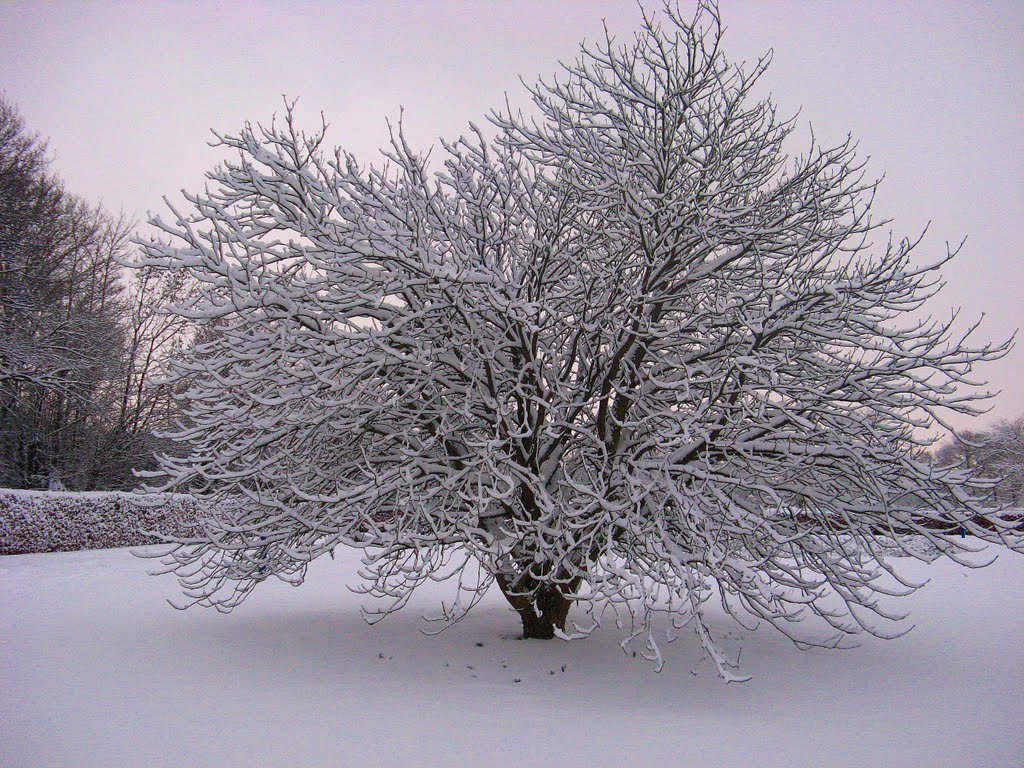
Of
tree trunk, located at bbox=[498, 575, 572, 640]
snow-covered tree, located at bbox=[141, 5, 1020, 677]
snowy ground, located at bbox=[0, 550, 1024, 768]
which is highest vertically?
snow-covered tree, located at bbox=[141, 5, 1020, 677]

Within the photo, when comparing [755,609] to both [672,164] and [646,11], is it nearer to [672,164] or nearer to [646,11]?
[672,164]

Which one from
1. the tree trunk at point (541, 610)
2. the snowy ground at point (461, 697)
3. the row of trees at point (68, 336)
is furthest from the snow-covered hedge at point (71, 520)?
the tree trunk at point (541, 610)

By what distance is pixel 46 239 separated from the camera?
62.8ft

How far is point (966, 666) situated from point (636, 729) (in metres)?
4.00

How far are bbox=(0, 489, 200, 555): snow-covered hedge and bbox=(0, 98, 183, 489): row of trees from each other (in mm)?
3049

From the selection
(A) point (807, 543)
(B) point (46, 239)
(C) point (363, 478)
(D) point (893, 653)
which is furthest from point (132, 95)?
(B) point (46, 239)

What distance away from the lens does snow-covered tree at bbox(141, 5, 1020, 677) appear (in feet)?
18.6

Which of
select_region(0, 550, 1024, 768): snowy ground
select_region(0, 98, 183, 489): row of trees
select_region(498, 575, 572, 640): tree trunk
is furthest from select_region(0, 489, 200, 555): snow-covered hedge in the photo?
select_region(498, 575, 572, 640): tree trunk

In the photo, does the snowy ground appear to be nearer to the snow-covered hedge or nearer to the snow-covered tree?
the snow-covered tree

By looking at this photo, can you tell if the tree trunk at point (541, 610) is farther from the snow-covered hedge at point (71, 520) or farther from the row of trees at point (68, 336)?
the row of trees at point (68, 336)

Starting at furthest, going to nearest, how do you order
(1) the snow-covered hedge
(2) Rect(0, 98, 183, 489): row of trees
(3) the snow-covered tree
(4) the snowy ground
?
(2) Rect(0, 98, 183, 489): row of trees
(1) the snow-covered hedge
(3) the snow-covered tree
(4) the snowy ground

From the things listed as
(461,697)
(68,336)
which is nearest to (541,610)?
(461,697)

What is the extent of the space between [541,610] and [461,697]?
1960mm

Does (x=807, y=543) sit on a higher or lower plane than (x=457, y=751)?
higher
